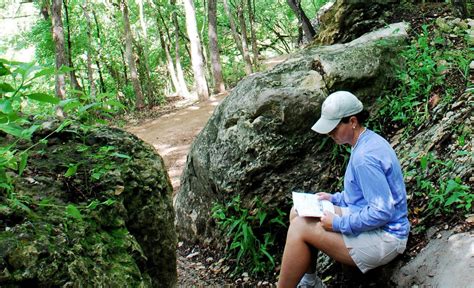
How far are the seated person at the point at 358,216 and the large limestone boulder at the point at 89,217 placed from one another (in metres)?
0.92

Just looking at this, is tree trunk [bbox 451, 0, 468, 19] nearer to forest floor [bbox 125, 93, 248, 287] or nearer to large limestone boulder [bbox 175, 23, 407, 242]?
large limestone boulder [bbox 175, 23, 407, 242]

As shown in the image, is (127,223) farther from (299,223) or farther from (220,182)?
(220,182)

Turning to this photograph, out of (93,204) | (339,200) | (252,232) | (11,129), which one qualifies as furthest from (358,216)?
(11,129)

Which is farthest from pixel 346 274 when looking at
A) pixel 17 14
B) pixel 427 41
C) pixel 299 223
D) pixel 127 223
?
pixel 17 14

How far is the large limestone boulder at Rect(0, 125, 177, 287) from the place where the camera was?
168 centimetres

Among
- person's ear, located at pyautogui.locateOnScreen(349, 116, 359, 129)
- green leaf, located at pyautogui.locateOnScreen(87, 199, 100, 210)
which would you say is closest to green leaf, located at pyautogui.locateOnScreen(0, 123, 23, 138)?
green leaf, located at pyautogui.locateOnScreen(87, 199, 100, 210)

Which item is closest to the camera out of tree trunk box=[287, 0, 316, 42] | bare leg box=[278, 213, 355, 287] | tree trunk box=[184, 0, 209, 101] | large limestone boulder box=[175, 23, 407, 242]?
bare leg box=[278, 213, 355, 287]

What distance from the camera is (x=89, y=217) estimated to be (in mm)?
2107

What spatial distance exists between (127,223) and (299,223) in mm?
1191

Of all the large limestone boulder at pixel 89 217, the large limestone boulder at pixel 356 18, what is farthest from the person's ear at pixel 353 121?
the large limestone boulder at pixel 356 18

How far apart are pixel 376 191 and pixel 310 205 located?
553 mm

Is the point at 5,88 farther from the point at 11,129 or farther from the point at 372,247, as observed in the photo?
the point at 372,247

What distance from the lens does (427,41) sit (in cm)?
521

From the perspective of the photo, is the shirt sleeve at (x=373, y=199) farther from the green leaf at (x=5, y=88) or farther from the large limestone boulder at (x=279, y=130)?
the green leaf at (x=5, y=88)
